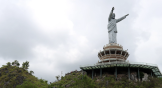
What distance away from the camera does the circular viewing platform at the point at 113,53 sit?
4966 centimetres

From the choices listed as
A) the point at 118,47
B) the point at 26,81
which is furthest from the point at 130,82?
the point at 26,81

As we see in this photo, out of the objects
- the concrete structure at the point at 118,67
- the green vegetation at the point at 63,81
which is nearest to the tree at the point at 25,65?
the green vegetation at the point at 63,81

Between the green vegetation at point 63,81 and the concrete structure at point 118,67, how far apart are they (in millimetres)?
2080

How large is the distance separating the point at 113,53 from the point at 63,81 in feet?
70.3

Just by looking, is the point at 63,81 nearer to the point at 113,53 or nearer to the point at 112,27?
the point at 113,53

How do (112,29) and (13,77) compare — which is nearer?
(13,77)

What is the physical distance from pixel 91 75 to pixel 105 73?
16.2ft

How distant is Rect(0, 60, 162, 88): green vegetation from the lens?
3856 cm

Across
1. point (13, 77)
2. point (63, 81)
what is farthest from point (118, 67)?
point (13, 77)

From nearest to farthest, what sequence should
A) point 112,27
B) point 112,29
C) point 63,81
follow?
point 63,81
point 112,29
point 112,27

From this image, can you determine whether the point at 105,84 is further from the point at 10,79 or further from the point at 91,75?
the point at 10,79

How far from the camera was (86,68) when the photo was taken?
155ft

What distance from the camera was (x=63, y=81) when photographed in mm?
53500

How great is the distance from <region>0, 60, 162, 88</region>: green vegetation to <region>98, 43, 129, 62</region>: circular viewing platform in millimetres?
8396
